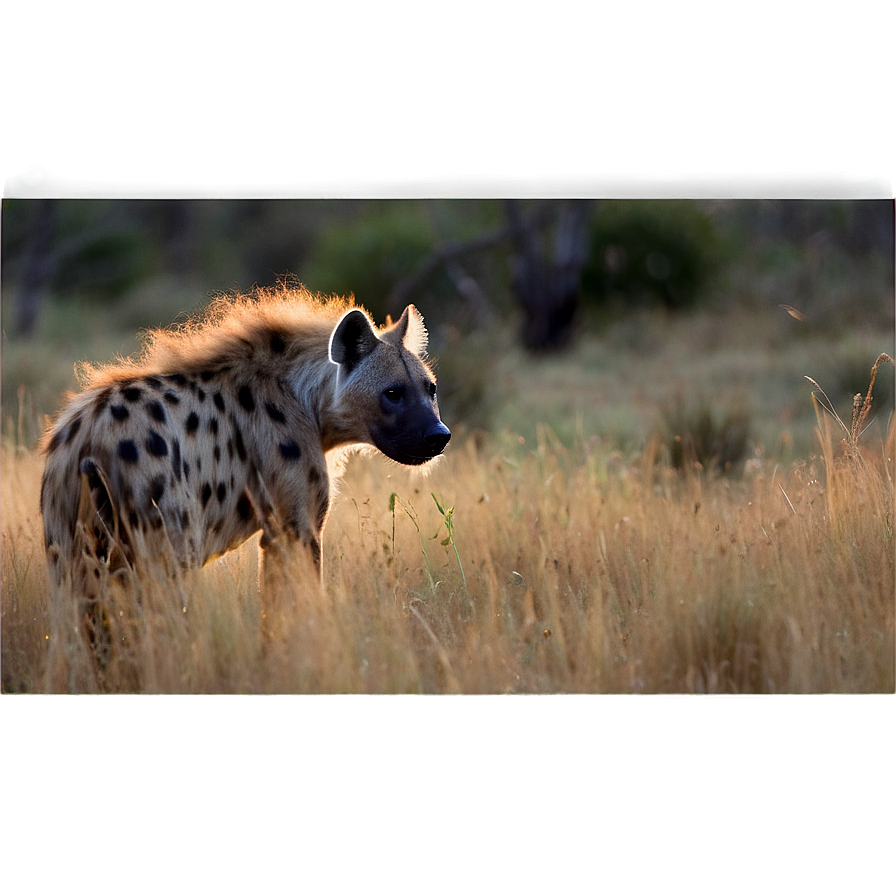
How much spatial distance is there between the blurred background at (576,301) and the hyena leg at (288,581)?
4.34 meters

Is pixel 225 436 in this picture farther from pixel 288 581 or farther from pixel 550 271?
pixel 550 271

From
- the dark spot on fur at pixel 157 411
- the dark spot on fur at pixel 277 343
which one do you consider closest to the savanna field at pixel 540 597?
the dark spot on fur at pixel 157 411

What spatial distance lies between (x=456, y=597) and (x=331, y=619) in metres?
1.06

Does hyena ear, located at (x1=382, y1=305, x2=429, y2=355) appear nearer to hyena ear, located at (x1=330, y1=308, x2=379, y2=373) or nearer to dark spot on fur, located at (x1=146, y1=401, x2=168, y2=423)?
hyena ear, located at (x1=330, y1=308, x2=379, y2=373)

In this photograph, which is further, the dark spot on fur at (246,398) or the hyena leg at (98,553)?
the dark spot on fur at (246,398)

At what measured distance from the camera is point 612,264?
53.2 ft

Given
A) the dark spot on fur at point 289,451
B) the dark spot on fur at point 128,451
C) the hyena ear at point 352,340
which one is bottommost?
the dark spot on fur at point 128,451

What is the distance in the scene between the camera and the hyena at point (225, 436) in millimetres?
3553

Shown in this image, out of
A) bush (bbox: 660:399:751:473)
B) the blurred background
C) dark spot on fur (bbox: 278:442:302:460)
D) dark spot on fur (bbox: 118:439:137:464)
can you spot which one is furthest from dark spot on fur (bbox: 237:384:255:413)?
bush (bbox: 660:399:751:473)

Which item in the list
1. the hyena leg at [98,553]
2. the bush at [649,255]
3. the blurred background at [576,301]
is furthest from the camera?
the bush at [649,255]

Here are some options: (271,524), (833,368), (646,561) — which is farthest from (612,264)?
(271,524)

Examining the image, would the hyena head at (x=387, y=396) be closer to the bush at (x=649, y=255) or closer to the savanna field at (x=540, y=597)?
the savanna field at (x=540, y=597)

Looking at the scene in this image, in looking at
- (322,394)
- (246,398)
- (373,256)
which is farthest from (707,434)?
(373,256)

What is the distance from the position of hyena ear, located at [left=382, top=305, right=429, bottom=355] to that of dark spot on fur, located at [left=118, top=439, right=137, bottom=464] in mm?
1219
